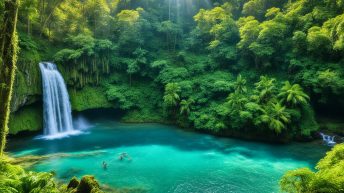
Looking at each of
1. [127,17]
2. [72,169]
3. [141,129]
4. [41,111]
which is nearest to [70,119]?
[41,111]

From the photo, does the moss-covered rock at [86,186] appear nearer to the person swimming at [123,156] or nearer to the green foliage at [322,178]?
the person swimming at [123,156]

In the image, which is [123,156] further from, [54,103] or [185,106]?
[54,103]

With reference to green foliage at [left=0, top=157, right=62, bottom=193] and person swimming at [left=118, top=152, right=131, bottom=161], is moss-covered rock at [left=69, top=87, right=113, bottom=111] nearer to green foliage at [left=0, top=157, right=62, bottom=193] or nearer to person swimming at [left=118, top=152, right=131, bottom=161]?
person swimming at [left=118, top=152, right=131, bottom=161]

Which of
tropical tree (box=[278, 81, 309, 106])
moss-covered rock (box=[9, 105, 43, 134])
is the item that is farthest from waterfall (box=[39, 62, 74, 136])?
tropical tree (box=[278, 81, 309, 106])

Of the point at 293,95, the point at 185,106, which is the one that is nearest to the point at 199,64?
the point at 185,106

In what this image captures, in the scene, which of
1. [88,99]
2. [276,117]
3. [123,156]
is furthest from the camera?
[88,99]

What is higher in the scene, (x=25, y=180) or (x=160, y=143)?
(x=25, y=180)
